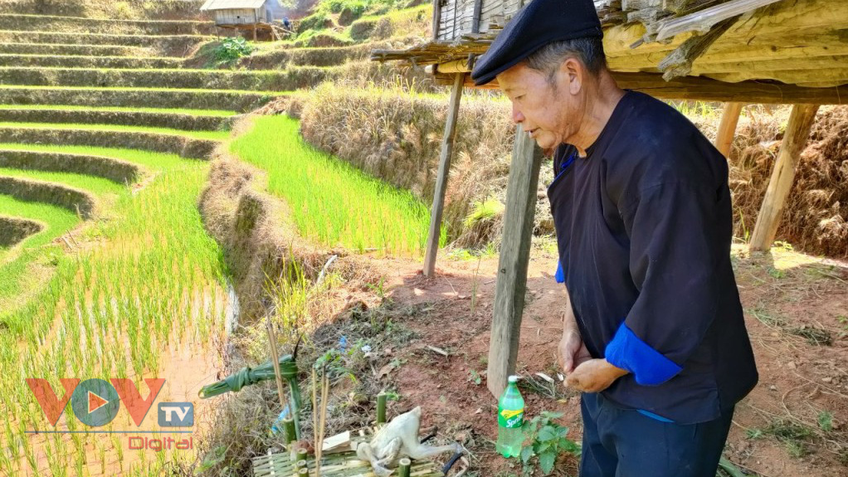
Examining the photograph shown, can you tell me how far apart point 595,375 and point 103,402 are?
3.78m

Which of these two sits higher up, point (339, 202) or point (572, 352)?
point (572, 352)

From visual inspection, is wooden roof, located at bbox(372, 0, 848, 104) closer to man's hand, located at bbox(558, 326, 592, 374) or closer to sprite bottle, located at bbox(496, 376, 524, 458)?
man's hand, located at bbox(558, 326, 592, 374)

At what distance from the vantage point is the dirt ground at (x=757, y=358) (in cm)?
218

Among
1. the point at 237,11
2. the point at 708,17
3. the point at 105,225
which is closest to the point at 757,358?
the point at 708,17

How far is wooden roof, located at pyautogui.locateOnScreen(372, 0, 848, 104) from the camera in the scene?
1.04m

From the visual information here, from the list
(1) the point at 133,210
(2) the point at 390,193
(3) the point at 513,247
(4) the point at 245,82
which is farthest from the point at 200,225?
(4) the point at 245,82

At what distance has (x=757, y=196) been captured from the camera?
4.95 meters

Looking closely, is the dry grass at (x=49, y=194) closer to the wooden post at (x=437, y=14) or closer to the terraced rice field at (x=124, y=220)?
the terraced rice field at (x=124, y=220)

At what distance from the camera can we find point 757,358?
2.78 m

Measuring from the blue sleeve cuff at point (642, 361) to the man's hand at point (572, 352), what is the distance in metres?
0.26

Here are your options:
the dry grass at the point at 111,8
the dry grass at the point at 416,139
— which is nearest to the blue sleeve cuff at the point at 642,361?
the dry grass at the point at 416,139

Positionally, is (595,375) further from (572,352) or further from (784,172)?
(784,172)

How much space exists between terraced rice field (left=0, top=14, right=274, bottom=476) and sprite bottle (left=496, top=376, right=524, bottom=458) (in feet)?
6.09

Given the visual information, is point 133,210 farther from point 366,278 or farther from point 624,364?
point 624,364
